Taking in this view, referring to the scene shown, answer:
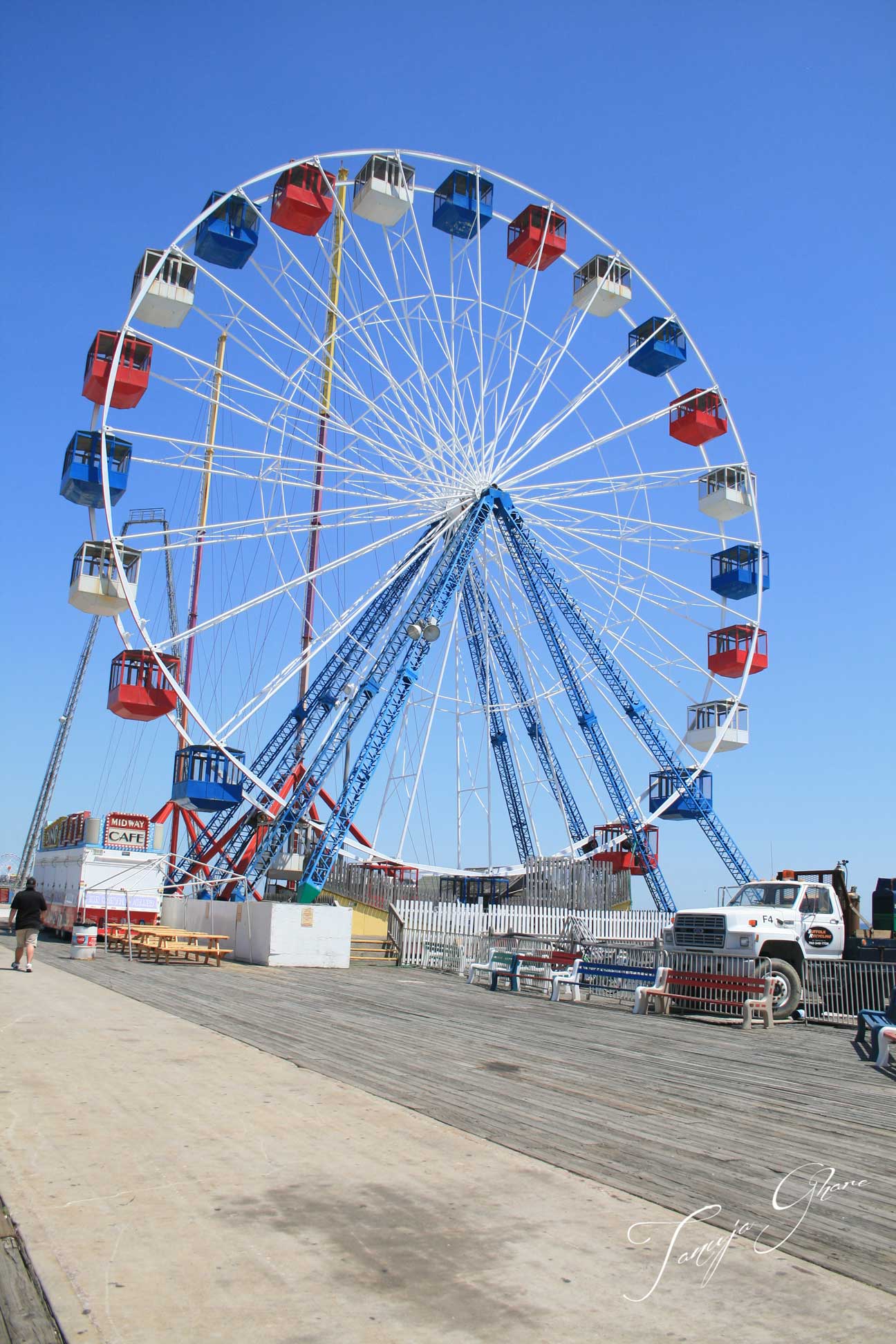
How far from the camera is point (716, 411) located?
107ft

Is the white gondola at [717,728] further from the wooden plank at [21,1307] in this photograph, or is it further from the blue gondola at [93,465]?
the wooden plank at [21,1307]

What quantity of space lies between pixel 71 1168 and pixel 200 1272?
5.77 ft

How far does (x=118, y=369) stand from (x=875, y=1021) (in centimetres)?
2069

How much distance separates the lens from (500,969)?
21078 mm

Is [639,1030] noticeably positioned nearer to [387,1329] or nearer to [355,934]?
[387,1329]

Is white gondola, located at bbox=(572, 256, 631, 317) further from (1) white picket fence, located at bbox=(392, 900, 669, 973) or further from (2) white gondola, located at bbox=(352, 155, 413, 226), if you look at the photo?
(1) white picket fence, located at bbox=(392, 900, 669, 973)

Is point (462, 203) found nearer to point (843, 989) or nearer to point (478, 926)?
point (478, 926)

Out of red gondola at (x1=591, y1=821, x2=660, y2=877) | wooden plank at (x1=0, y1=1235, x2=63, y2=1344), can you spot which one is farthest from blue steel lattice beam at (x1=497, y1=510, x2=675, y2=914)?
wooden plank at (x1=0, y1=1235, x2=63, y2=1344)

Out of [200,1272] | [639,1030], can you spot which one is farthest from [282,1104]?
[639,1030]

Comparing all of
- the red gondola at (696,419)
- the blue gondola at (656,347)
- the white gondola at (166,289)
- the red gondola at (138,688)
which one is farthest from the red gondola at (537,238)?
the red gondola at (138,688)

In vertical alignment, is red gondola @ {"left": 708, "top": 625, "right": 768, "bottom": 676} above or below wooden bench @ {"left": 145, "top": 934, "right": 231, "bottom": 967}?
above

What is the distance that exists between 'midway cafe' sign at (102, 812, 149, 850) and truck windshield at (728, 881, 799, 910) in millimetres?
16419

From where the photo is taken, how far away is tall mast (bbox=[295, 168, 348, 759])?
26.6m

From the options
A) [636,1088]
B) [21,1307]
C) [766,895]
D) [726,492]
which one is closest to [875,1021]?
[636,1088]
